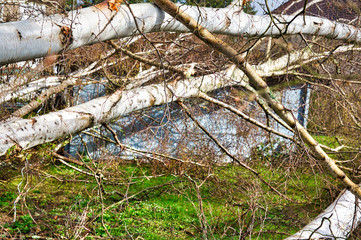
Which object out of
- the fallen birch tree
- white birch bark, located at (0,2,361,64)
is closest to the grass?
the fallen birch tree

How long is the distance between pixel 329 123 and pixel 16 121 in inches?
313

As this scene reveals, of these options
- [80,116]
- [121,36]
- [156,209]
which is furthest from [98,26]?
[156,209]

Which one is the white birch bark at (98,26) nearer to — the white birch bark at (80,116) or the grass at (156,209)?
the white birch bark at (80,116)

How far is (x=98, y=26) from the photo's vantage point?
104 inches

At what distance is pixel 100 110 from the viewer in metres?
3.84

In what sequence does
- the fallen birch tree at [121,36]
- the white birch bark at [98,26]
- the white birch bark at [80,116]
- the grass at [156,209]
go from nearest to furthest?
the white birch bark at [98,26], the fallen birch tree at [121,36], the white birch bark at [80,116], the grass at [156,209]

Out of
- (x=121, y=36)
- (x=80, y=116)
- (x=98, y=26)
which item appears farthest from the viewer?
(x=80, y=116)

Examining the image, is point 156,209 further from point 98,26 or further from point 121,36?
point 98,26

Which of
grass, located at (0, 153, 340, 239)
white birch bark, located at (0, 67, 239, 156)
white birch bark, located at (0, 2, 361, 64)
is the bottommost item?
grass, located at (0, 153, 340, 239)

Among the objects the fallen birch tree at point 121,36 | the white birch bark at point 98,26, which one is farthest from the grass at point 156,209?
the white birch bark at point 98,26

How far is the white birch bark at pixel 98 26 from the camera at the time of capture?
2096 millimetres

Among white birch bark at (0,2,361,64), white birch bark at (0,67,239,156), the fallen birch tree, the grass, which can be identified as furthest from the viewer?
the grass

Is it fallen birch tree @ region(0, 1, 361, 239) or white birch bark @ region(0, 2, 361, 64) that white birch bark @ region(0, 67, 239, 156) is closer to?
fallen birch tree @ region(0, 1, 361, 239)

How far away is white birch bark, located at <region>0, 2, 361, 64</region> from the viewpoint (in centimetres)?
210
